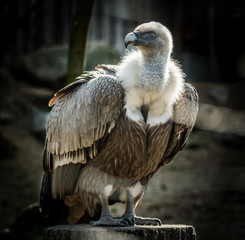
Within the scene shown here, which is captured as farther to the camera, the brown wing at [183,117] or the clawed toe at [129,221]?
the brown wing at [183,117]

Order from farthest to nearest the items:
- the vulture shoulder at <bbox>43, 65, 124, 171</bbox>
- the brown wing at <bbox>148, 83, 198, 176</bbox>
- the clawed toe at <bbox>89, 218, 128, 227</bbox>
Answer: the brown wing at <bbox>148, 83, 198, 176</bbox> < the vulture shoulder at <bbox>43, 65, 124, 171</bbox> < the clawed toe at <bbox>89, 218, 128, 227</bbox>

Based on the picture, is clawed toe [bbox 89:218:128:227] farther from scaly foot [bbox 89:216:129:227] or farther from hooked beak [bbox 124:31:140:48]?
hooked beak [bbox 124:31:140:48]

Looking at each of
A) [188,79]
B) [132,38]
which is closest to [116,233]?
[132,38]

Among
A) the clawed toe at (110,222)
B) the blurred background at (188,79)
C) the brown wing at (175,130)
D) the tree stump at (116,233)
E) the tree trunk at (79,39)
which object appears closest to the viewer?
the tree stump at (116,233)

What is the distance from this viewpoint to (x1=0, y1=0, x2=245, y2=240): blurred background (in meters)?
8.95

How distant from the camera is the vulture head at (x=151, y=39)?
16.0 ft

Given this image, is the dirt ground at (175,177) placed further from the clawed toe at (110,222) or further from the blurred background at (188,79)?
the clawed toe at (110,222)

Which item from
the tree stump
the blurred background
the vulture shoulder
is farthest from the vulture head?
the blurred background

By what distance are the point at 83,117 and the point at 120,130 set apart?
41 cm

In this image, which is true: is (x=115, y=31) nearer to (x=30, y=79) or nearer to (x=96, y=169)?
(x=30, y=79)

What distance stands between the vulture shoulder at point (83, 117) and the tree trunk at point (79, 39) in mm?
1078

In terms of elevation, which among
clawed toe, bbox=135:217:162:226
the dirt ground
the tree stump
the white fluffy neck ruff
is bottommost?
the dirt ground

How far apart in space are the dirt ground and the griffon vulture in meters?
3.67

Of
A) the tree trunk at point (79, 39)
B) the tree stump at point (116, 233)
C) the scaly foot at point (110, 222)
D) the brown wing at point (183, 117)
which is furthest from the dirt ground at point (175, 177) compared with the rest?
the tree stump at point (116, 233)
